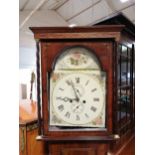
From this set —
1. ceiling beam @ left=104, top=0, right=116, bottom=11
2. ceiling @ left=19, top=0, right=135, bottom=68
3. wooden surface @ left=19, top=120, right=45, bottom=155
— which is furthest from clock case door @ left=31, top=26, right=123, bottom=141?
ceiling beam @ left=104, top=0, right=116, bottom=11

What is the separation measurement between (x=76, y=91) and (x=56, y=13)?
6403 millimetres

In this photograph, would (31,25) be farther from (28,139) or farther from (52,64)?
(52,64)

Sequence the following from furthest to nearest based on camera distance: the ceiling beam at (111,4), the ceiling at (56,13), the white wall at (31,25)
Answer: the white wall at (31,25) → the ceiling at (56,13) → the ceiling beam at (111,4)

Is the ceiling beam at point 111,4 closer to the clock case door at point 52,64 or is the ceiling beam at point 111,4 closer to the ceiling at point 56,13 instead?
the ceiling at point 56,13

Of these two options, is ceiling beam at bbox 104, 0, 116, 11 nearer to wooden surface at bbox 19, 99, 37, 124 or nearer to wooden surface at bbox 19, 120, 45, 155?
wooden surface at bbox 19, 99, 37, 124

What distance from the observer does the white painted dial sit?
1.06m

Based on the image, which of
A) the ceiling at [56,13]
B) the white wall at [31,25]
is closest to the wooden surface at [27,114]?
the ceiling at [56,13]

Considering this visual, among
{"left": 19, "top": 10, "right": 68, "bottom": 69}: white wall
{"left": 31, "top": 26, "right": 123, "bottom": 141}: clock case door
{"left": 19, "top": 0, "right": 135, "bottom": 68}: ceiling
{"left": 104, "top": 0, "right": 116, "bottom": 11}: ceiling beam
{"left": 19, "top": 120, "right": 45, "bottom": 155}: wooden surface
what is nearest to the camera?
{"left": 31, "top": 26, "right": 123, "bottom": 141}: clock case door

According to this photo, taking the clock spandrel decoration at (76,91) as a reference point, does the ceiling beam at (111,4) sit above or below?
above

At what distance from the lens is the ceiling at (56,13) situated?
537 cm

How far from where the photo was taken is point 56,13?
7.10m

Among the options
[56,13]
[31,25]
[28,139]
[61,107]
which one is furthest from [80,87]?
[56,13]
